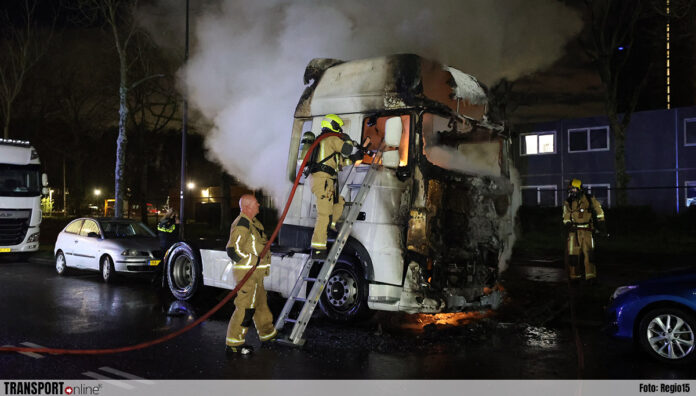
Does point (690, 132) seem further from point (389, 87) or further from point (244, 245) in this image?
point (244, 245)

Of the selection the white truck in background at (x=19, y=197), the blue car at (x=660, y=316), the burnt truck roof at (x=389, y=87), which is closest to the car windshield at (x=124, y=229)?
the white truck in background at (x=19, y=197)

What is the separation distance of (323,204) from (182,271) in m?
4.52

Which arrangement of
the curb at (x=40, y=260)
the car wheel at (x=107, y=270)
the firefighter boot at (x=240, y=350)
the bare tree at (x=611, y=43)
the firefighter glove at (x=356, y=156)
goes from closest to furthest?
the firefighter boot at (x=240, y=350) → the firefighter glove at (x=356, y=156) → the car wheel at (x=107, y=270) → the curb at (x=40, y=260) → the bare tree at (x=611, y=43)

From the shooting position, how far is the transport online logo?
16.8 feet

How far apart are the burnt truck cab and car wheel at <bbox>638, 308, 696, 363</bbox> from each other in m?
2.12

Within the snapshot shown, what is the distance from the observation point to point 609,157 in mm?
28141

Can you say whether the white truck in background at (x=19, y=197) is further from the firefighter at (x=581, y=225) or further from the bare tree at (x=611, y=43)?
the bare tree at (x=611, y=43)

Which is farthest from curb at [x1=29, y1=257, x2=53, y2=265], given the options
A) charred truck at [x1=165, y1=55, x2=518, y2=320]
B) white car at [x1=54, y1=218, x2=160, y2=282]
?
charred truck at [x1=165, y1=55, x2=518, y2=320]

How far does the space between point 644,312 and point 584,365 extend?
926 millimetres

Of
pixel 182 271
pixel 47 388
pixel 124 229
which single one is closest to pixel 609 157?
pixel 124 229

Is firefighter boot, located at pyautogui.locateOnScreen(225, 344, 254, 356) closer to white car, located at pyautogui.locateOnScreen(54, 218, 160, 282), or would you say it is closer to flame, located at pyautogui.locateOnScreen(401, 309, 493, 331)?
flame, located at pyautogui.locateOnScreen(401, 309, 493, 331)

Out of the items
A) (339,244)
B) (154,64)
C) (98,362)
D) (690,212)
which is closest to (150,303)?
(98,362)

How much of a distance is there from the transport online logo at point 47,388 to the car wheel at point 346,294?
3223 millimetres

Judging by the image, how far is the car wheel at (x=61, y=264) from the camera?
46.3 feet
